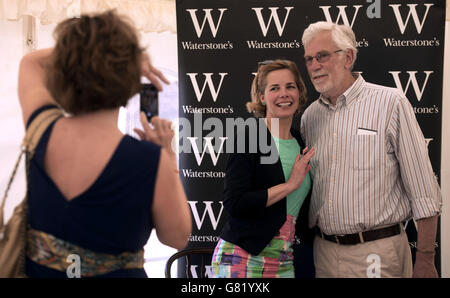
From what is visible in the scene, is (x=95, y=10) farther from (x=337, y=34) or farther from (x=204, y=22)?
(x=337, y=34)

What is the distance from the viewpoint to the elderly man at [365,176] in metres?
1.70

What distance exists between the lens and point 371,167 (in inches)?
68.0

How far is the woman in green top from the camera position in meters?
1.66

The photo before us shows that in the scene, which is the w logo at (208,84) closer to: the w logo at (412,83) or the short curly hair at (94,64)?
the w logo at (412,83)

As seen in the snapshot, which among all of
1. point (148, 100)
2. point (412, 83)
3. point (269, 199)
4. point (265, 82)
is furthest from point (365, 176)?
point (148, 100)

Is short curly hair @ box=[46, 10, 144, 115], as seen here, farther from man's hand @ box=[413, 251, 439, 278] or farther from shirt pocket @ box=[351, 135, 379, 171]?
man's hand @ box=[413, 251, 439, 278]

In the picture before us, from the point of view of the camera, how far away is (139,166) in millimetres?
992

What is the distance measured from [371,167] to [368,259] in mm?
394

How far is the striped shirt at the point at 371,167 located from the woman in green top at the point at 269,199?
4.5 inches

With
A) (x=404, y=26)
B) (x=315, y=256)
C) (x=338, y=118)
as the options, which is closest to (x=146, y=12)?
(x=338, y=118)

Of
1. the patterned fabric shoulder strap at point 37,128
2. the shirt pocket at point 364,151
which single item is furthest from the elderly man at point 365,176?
the patterned fabric shoulder strap at point 37,128

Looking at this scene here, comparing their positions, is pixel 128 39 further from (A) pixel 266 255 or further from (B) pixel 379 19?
(B) pixel 379 19

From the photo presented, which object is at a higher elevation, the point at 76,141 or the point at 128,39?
the point at 128,39
